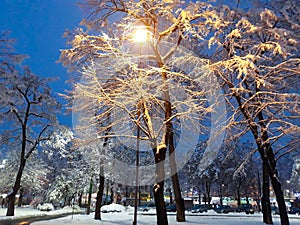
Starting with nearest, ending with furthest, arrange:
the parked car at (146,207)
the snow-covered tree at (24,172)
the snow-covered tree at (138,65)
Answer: the snow-covered tree at (138,65), the snow-covered tree at (24,172), the parked car at (146,207)

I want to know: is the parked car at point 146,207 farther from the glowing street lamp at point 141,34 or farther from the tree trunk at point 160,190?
the glowing street lamp at point 141,34

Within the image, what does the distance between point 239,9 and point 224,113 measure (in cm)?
366

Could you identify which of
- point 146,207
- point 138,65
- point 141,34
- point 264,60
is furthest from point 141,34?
point 146,207

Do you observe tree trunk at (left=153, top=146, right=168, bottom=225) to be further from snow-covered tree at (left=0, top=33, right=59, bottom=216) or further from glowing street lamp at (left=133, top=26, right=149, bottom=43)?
snow-covered tree at (left=0, top=33, right=59, bottom=216)

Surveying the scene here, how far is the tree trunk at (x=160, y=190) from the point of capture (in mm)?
10352

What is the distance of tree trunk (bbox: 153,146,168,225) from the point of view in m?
10.4

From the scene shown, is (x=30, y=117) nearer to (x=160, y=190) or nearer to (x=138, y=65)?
(x=138, y=65)

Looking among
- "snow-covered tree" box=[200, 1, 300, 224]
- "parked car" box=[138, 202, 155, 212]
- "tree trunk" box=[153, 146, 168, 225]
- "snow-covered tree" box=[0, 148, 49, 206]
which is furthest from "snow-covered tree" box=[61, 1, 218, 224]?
"parked car" box=[138, 202, 155, 212]

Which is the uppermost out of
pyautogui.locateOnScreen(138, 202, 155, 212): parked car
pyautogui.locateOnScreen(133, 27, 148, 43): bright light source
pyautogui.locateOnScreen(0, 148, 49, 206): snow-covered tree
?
pyautogui.locateOnScreen(133, 27, 148, 43): bright light source

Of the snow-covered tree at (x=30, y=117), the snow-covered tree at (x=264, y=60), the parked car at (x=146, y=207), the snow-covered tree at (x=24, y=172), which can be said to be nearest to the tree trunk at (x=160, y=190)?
the snow-covered tree at (x=264, y=60)

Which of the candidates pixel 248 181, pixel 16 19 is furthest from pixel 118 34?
pixel 16 19

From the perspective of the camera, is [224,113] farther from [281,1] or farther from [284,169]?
[284,169]

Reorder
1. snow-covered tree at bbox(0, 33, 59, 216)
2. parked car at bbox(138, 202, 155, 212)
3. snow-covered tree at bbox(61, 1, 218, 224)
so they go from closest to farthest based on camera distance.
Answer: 1. snow-covered tree at bbox(61, 1, 218, 224)
2. snow-covered tree at bbox(0, 33, 59, 216)
3. parked car at bbox(138, 202, 155, 212)

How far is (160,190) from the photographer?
10.5 m
